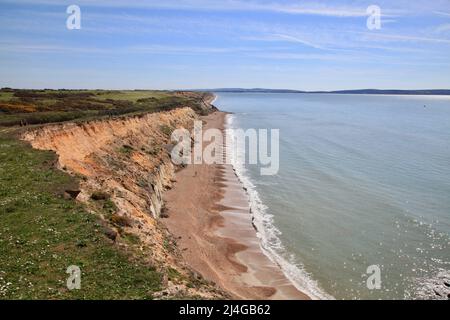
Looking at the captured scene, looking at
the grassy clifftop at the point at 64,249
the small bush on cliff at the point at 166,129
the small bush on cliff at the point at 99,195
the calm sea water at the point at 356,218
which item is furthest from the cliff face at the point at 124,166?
the calm sea water at the point at 356,218

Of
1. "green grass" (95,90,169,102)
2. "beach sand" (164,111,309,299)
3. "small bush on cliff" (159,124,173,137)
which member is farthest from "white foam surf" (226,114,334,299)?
"green grass" (95,90,169,102)

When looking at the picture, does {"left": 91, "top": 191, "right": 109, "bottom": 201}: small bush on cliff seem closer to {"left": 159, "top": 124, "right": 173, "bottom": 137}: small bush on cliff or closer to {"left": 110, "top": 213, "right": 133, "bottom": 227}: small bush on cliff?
{"left": 110, "top": 213, "right": 133, "bottom": 227}: small bush on cliff

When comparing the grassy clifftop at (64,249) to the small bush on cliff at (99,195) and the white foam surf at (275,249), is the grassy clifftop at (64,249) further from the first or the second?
the white foam surf at (275,249)

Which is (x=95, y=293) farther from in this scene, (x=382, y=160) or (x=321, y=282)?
(x=382, y=160)

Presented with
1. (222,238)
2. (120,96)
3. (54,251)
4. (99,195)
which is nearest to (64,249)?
(54,251)

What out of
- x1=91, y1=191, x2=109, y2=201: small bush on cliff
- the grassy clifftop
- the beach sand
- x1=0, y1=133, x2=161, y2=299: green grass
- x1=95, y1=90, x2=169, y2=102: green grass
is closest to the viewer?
x1=0, y1=133, x2=161, y2=299: green grass

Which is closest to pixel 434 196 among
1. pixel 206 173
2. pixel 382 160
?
pixel 382 160

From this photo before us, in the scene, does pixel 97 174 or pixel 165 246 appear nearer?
pixel 165 246
